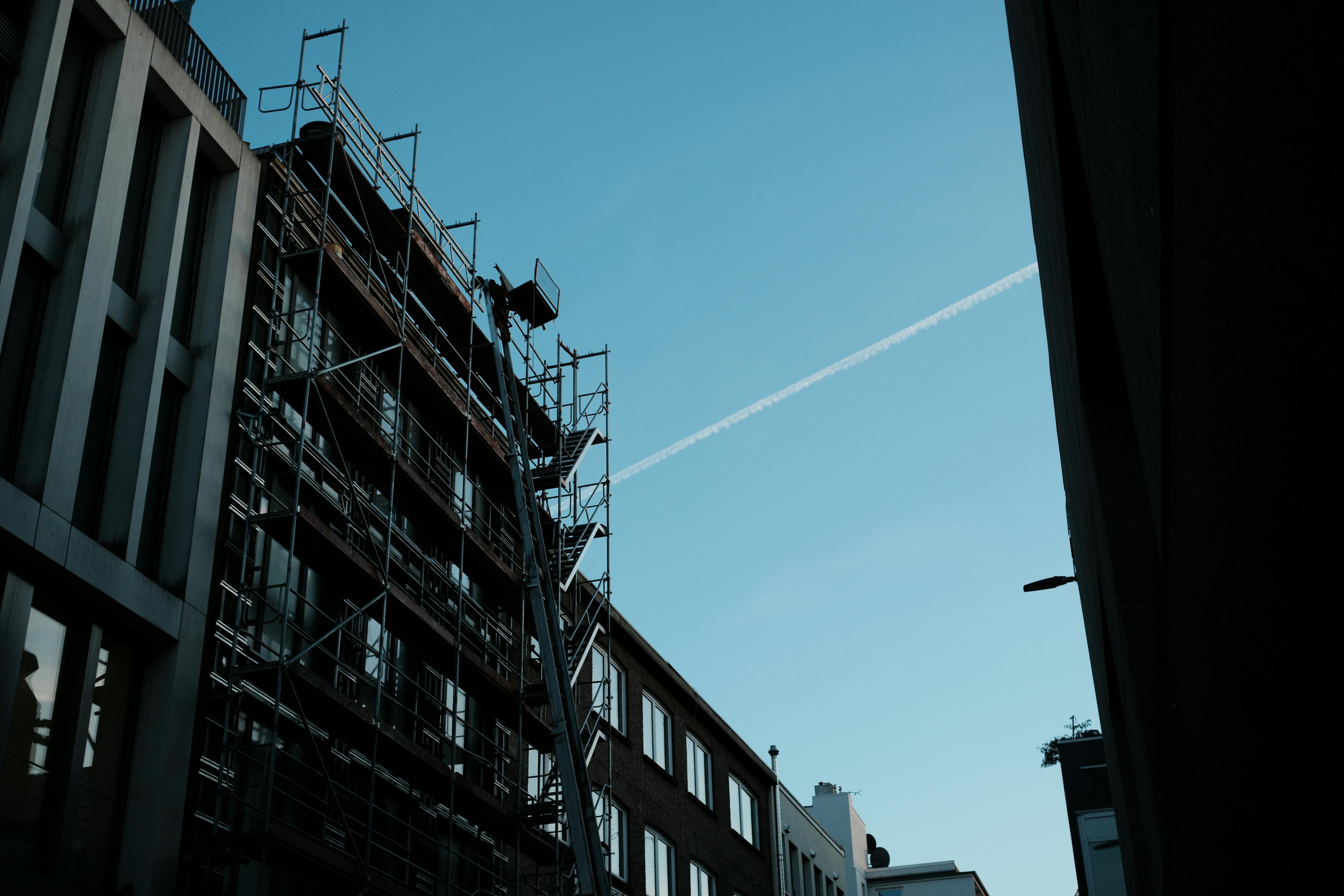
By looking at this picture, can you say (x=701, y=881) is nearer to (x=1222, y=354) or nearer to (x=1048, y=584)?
(x=1048, y=584)

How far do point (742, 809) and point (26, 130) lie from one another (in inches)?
1123

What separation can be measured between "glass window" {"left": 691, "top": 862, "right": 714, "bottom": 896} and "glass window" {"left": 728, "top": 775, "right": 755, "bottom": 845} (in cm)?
285

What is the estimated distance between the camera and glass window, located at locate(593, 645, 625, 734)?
27.8 m

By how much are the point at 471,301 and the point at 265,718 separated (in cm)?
1023

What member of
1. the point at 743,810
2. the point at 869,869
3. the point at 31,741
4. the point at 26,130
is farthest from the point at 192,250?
the point at 869,869

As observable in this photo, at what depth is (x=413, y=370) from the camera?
22.3m

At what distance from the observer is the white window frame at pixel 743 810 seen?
37.0m

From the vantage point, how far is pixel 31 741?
13539 mm

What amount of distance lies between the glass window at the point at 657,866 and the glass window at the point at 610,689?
101 inches

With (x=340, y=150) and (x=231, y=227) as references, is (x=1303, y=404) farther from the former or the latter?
(x=340, y=150)

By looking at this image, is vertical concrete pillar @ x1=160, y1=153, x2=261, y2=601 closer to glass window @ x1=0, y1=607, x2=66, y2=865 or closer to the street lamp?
glass window @ x1=0, y1=607, x2=66, y2=865

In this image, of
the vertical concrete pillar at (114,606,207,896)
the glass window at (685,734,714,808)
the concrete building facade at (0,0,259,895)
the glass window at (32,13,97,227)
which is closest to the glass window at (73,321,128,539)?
the concrete building facade at (0,0,259,895)

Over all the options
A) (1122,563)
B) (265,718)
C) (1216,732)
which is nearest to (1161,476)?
(1216,732)

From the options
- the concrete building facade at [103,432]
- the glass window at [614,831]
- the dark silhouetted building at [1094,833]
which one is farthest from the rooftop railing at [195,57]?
the dark silhouetted building at [1094,833]
